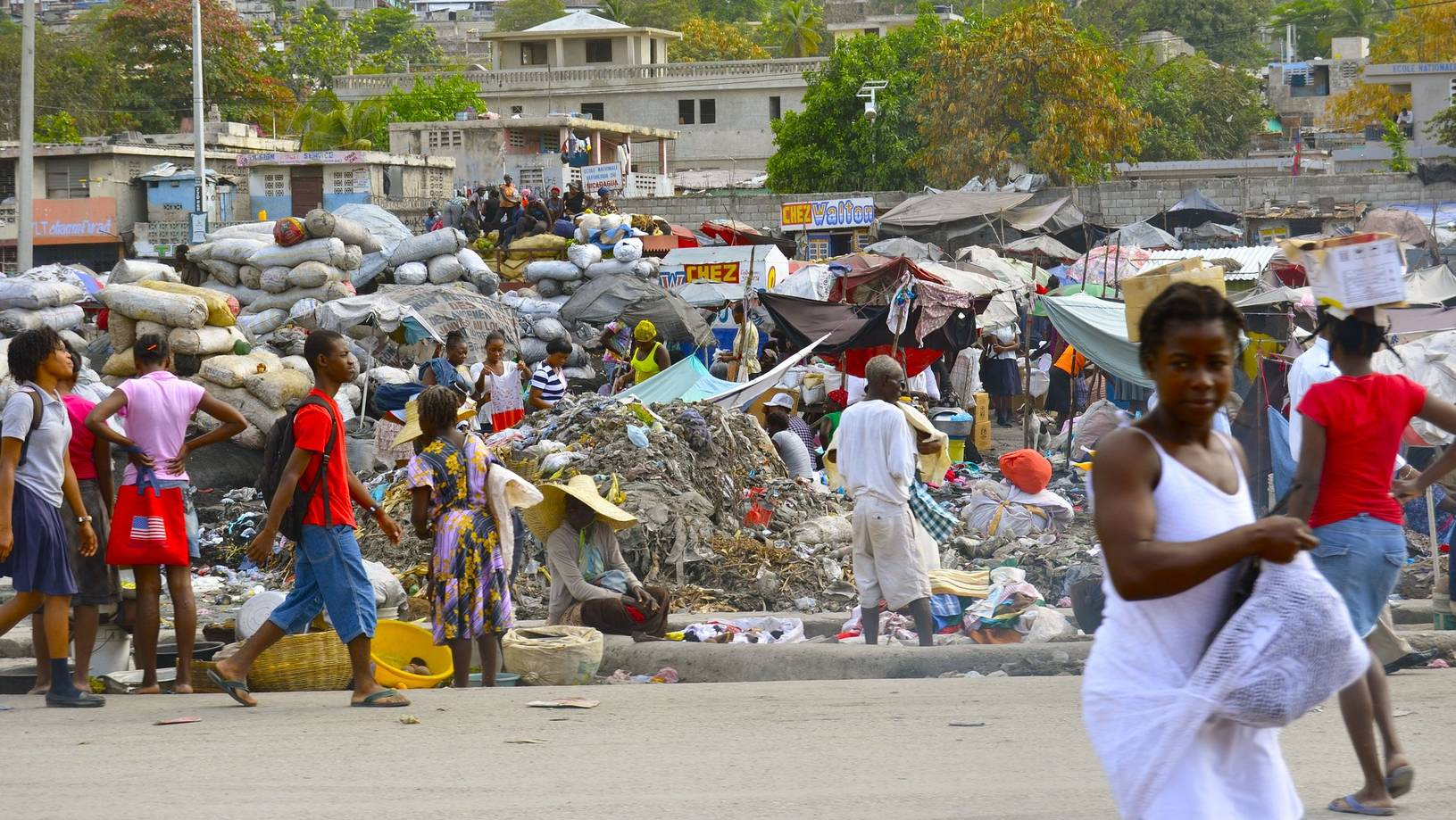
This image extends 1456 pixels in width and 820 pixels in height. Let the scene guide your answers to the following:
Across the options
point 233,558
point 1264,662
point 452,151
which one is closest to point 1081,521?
point 233,558

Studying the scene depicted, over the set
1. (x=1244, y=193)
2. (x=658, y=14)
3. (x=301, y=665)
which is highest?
(x=658, y=14)

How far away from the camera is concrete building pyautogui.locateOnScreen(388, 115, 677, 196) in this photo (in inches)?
→ 1570

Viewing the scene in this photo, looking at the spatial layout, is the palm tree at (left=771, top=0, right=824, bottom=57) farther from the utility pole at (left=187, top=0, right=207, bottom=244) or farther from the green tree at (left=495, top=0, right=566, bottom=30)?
the utility pole at (left=187, top=0, right=207, bottom=244)

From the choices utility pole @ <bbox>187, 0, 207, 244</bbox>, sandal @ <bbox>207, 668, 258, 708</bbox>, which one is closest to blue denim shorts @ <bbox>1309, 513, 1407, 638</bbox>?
sandal @ <bbox>207, 668, 258, 708</bbox>

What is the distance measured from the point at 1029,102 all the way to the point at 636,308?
18.5 metres

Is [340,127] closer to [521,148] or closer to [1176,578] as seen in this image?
[521,148]

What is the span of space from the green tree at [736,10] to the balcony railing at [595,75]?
95.1 feet

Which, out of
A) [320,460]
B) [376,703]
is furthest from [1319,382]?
[376,703]

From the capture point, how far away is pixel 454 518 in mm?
6199

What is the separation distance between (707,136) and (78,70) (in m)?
22.7

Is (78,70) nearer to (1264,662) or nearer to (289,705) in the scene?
(289,705)

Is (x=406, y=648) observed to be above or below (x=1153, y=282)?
below

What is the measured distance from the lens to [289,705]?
6.02 metres

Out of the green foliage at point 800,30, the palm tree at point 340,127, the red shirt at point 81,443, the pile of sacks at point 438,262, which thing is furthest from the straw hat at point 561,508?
the green foliage at point 800,30
